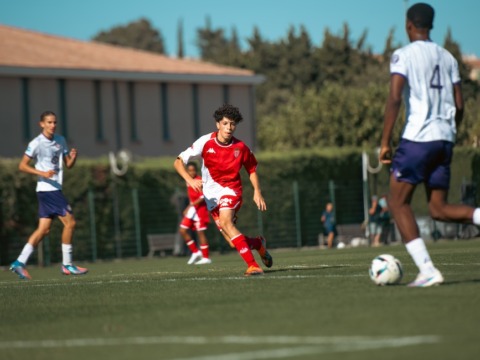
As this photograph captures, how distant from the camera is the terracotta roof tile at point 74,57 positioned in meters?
44.4

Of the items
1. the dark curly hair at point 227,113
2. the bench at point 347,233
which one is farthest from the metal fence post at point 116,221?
the dark curly hair at point 227,113

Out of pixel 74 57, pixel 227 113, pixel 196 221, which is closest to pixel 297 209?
pixel 74 57

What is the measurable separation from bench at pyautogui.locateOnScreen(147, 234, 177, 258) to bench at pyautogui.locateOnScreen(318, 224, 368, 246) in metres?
5.36

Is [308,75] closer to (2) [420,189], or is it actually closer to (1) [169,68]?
(1) [169,68]

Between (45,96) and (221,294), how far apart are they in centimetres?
3414

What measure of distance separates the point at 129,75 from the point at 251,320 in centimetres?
3845

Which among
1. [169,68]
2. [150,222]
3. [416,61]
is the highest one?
[169,68]

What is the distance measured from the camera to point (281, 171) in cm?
3862

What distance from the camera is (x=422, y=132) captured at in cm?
1024

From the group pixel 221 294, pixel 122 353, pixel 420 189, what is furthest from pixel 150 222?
pixel 122 353

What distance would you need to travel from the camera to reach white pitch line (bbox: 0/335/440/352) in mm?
7159

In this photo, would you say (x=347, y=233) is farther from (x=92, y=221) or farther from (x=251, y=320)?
(x=251, y=320)

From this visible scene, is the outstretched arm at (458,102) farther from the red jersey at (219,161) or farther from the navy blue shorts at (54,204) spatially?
A: the navy blue shorts at (54,204)

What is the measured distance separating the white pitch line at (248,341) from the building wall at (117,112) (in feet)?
115
